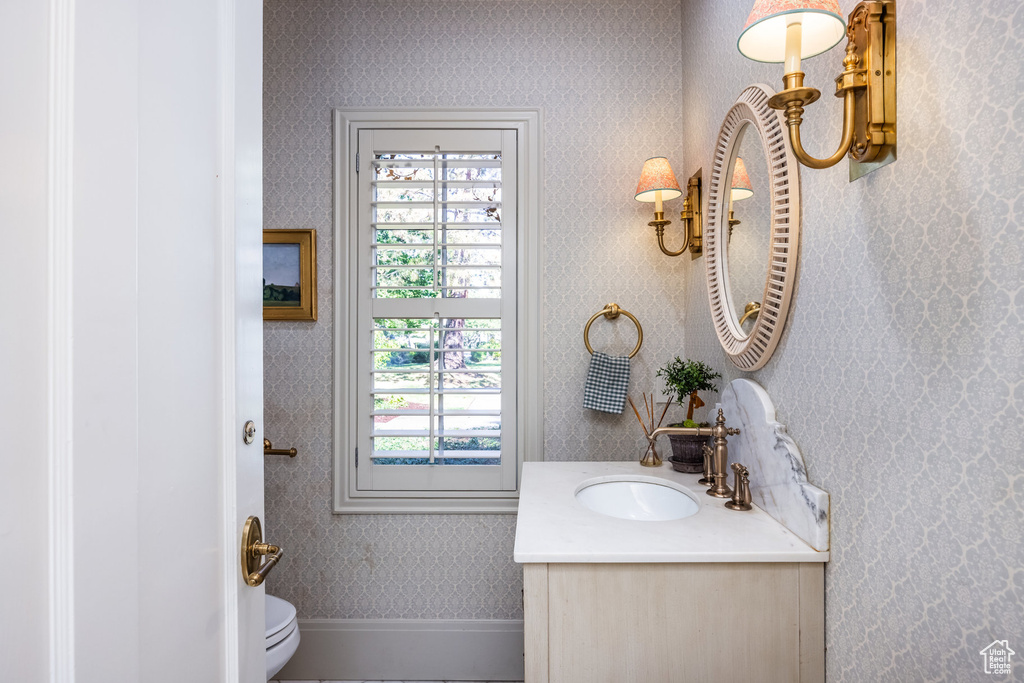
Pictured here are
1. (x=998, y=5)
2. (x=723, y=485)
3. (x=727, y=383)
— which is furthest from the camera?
(x=727, y=383)

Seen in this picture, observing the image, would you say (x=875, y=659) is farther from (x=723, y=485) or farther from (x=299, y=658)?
(x=299, y=658)

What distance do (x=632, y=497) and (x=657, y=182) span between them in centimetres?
103

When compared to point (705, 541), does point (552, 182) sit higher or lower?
higher

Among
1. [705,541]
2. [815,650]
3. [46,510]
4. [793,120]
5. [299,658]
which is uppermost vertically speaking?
[793,120]

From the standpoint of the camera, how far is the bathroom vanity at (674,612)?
3.19ft

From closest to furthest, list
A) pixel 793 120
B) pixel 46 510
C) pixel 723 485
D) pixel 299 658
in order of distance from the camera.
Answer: pixel 46 510, pixel 793 120, pixel 723 485, pixel 299 658

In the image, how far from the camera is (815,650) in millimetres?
977

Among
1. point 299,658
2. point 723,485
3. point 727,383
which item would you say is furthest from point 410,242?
point 299,658

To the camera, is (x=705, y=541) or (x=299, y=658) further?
(x=299, y=658)

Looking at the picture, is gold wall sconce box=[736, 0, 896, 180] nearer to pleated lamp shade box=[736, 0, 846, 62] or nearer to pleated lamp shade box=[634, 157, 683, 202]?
pleated lamp shade box=[736, 0, 846, 62]

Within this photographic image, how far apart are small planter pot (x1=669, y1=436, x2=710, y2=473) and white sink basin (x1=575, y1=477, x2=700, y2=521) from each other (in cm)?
14

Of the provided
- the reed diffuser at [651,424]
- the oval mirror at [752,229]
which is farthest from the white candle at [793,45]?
the reed diffuser at [651,424]

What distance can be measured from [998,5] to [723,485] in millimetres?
1039

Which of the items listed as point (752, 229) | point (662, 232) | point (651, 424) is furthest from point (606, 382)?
point (752, 229)
